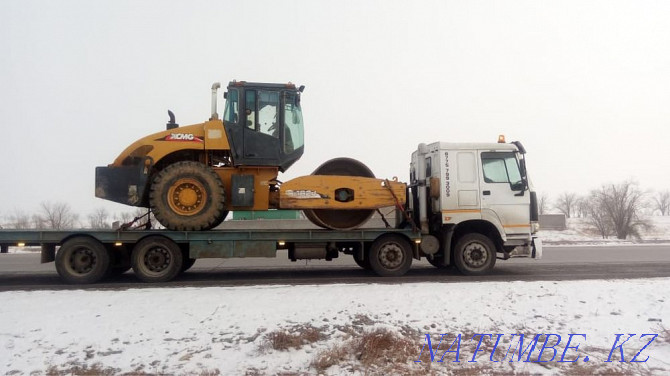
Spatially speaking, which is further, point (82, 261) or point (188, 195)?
point (188, 195)

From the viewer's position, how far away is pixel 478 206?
9391 mm

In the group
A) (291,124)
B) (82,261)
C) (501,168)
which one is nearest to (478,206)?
(501,168)

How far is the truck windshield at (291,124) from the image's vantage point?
925cm

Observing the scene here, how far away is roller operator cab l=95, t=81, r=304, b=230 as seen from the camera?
879 cm

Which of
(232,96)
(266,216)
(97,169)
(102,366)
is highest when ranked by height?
(232,96)

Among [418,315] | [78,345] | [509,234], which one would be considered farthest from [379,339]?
[509,234]

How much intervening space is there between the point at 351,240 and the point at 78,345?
5229 mm

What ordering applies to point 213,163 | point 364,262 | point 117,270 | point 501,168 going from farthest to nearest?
point 364,262, point 501,168, point 117,270, point 213,163

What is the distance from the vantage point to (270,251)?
884 cm

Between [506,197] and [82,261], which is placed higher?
[506,197]

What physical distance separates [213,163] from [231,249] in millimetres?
1953

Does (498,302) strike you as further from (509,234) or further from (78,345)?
(78,345)

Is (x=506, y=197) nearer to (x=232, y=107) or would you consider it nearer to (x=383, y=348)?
(x=383, y=348)

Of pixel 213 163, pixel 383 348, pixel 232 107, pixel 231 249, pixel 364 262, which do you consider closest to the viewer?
pixel 383 348
